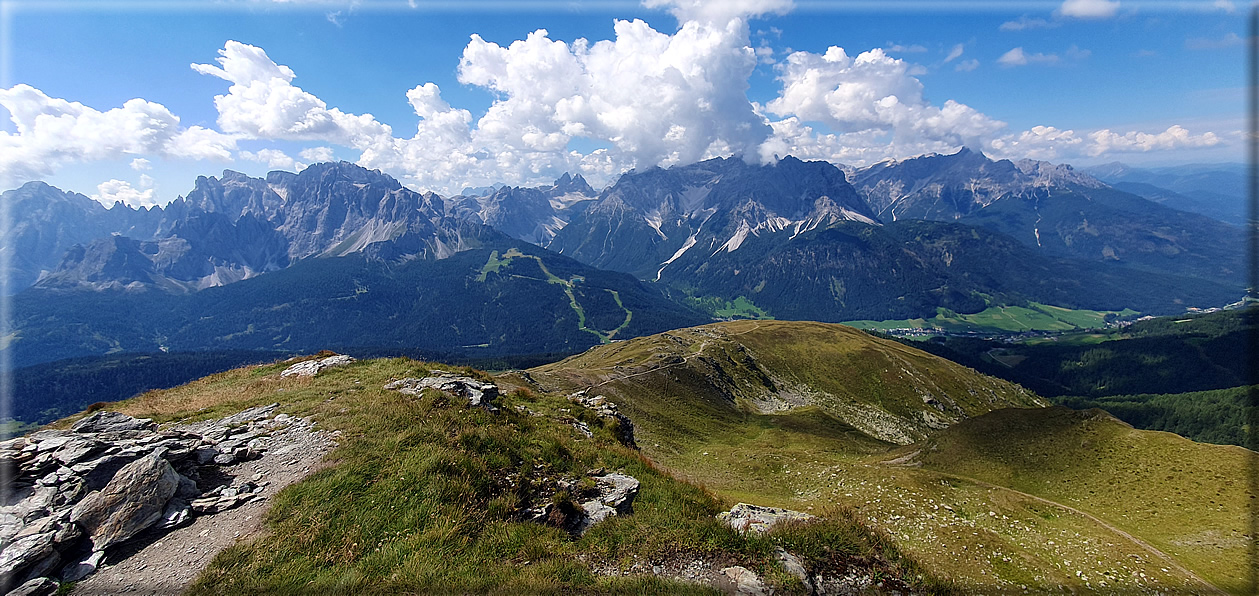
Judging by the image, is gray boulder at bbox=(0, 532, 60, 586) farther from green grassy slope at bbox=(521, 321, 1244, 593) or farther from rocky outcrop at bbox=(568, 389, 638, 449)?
green grassy slope at bbox=(521, 321, 1244, 593)

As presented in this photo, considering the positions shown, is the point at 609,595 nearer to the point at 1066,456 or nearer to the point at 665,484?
the point at 665,484

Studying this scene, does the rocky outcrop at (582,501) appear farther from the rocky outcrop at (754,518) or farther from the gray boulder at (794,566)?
the gray boulder at (794,566)

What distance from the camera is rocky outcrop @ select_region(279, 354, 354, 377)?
27.6 m

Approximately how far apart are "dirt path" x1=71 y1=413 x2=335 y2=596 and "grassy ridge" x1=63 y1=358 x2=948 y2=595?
0.60 m

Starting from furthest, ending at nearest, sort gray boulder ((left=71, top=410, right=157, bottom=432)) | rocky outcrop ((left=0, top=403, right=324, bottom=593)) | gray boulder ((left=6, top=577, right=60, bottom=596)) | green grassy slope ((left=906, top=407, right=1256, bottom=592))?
green grassy slope ((left=906, top=407, right=1256, bottom=592)) → gray boulder ((left=71, top=410, right=157, bottom=432)) → rocky outcrop ((left=0, top=403, right=324, bottom=593)) → gray boulder ((left=6, top=577, right=60, bottom=596))

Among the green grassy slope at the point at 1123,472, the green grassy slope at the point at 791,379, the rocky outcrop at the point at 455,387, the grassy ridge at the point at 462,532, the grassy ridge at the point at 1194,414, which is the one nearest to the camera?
the grassy ridge at the point at 462,532

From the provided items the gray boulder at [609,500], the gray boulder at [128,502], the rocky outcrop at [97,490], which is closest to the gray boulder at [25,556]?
the rocky outcrop at [97,490]

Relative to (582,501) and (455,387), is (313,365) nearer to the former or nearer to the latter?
(455,387)

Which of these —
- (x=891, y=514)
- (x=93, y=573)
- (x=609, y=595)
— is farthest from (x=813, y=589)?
(x=891, y=514)

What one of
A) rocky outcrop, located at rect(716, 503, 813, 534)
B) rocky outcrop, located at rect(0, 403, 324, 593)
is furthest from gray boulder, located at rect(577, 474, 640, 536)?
rocky outcrop, located at rect(0, 403, 324, 593)

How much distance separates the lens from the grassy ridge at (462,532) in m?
10.5

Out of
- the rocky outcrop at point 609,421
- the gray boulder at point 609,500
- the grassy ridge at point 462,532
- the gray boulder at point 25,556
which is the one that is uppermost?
the gray boulder at point 25,556

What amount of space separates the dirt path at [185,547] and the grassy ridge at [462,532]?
0.60 metres

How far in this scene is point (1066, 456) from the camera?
44562mm
